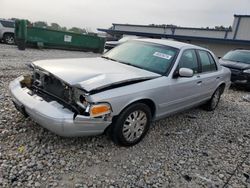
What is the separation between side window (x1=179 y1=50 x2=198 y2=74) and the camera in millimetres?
4346

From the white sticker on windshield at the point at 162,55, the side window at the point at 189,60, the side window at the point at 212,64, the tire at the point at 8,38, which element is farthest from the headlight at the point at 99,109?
the tire at the point at 8,38

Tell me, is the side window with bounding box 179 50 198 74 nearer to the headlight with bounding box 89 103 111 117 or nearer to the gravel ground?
the gravel ground

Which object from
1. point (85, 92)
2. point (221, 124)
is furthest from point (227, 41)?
point (85, 92)

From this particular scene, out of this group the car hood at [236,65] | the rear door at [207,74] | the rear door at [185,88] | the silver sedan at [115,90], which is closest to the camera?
the silver sedan at [115,90]

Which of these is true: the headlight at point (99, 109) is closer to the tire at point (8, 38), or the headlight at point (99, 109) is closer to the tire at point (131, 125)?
the tire at point (131, 125)

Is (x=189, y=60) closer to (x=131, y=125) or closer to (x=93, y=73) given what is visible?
(x=131, y=125)

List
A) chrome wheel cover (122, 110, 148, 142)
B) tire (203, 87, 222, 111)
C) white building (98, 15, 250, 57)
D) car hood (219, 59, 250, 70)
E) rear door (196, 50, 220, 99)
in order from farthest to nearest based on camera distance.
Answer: white building (98, 15, 250, 57), car hood (219, 59, 250, 70), tire (203, 87, 222, 111), rear door (196, 50, 220, 99), chrome wheel cover (122, 110, 148, 142)

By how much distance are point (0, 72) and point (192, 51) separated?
5.61m

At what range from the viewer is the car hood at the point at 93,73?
312 cm

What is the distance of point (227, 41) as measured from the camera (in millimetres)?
21781

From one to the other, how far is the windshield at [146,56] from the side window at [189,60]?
0.20 meters

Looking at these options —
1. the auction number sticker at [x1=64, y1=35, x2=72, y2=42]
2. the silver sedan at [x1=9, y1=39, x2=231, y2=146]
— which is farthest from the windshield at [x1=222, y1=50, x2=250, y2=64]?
the auction number sticker at [x1=64, y1=35, x2=72, y2=42]

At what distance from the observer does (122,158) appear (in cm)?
339

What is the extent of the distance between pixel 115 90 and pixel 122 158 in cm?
97
